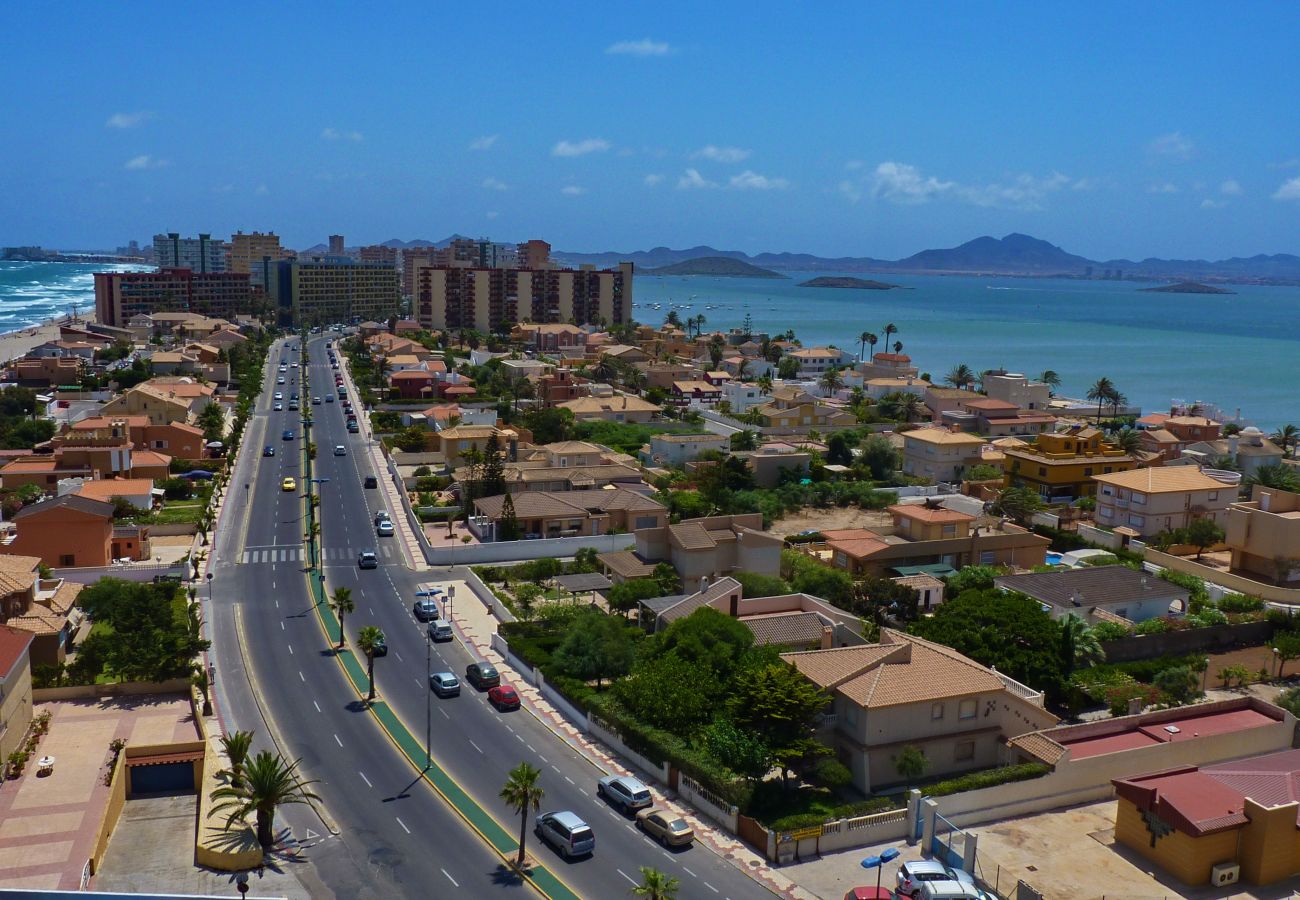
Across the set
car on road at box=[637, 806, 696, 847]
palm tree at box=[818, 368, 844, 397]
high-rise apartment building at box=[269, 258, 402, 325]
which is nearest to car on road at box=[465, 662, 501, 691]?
car on road at box=[637, 806, 696, 847]

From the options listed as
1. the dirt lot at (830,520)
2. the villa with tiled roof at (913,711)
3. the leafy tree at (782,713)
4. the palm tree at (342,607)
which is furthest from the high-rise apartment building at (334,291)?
the leafy tree at (782,713)

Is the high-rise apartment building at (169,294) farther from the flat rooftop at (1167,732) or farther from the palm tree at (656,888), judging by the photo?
the palm tree at (656,888)

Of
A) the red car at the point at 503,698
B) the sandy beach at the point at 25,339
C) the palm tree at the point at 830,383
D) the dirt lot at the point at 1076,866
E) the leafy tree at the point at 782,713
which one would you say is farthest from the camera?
the sandy beach at the point at 25,339

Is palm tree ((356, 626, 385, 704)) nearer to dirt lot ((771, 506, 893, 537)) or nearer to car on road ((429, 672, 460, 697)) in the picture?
car on road ((429, 672, 460, 697))

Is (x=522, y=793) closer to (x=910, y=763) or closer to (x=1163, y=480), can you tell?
(x=910, y=763)

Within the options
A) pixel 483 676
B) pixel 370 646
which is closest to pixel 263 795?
pixel 370 646
